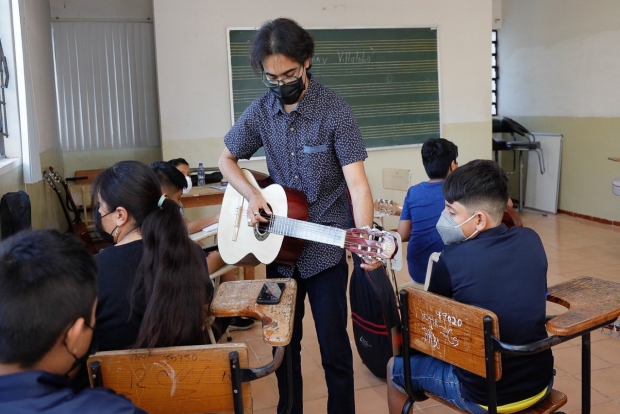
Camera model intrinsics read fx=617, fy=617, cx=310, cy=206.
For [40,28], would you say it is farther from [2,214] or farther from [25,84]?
[2,214]

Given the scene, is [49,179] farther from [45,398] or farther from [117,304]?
→ [45,398]

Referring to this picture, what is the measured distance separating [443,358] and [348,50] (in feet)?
14.3

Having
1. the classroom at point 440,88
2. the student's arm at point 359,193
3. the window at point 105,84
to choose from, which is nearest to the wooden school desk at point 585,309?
the student's arm at point 359,193

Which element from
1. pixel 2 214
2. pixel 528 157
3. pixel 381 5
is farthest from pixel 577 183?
pixel 2 214

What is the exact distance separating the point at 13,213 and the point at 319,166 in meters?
1.40

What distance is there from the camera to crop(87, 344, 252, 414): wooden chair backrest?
1435 mm

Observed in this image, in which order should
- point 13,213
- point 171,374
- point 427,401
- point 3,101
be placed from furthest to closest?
point 3,101
point 427,401
point 13,213
point 171,374

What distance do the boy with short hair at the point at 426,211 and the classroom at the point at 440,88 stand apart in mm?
1062

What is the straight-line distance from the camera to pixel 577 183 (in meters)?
6.78

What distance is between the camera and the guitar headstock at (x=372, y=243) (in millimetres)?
1852

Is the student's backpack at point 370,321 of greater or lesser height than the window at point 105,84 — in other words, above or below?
below

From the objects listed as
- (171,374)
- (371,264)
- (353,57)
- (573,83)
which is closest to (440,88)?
(353,57)

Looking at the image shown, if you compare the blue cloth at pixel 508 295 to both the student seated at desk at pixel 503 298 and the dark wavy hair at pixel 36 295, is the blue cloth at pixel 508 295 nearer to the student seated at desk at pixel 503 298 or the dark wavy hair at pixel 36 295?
the student seated at desk at pixel 503 298

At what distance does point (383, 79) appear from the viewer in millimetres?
5887
